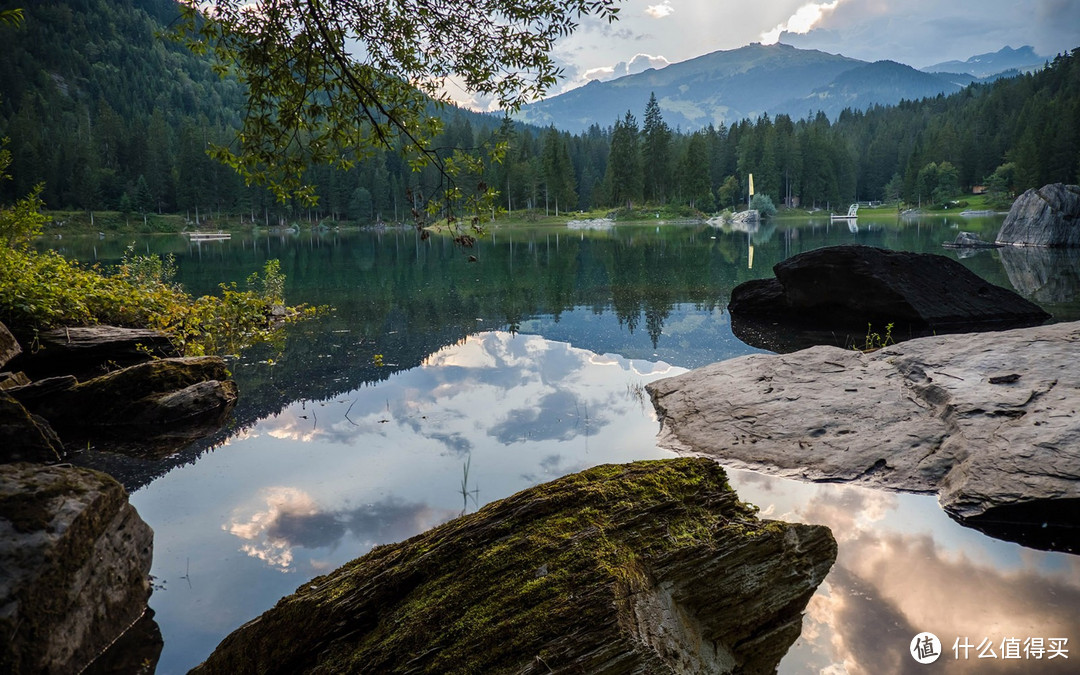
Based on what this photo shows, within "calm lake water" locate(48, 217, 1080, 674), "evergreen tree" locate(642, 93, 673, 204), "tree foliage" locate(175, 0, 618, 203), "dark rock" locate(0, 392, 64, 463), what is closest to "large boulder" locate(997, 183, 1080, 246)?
"calm lake water" locate(48, 217, 1080, 674)

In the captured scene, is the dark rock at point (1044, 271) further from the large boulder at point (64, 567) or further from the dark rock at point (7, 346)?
the dark rock at point (7, 346)

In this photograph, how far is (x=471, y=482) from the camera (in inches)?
286

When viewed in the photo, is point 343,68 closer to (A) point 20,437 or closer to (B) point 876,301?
(A) point 20,437

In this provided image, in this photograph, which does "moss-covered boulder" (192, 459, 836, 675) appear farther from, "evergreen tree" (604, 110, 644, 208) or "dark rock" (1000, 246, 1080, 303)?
"evergreen tree" (604, 110, 644, 208)

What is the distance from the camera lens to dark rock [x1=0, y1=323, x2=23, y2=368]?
935cm

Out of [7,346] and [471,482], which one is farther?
[7,346]

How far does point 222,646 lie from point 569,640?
2.52m

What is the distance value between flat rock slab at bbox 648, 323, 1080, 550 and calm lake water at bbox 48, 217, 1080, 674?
465 millimetres

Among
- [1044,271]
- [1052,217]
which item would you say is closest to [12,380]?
[1044,271]

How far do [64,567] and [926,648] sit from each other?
6113 mm

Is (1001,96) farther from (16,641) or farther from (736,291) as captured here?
(16,641)

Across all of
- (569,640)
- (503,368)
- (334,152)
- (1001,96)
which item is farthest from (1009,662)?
(1001,96)

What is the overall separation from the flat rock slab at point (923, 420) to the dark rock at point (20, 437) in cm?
801

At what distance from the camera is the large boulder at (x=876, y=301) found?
1636 centimetres
